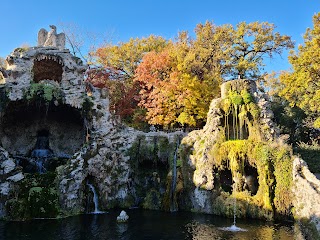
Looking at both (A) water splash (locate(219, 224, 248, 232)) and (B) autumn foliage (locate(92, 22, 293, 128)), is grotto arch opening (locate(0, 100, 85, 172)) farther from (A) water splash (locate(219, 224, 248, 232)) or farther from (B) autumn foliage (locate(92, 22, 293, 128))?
(A) water splash (locate(219, 224, 248, 232))

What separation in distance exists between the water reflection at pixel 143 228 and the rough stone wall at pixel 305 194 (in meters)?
0.97

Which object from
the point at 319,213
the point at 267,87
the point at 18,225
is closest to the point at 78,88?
the point at 18,225

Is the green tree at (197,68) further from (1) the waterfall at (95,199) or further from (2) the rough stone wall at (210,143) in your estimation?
(1) the waterfall at (95,199)

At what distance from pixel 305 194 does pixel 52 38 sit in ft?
73.4

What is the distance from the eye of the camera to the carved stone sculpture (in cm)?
2716

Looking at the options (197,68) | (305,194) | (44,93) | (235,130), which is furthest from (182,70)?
(305,194)

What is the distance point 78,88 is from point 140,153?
7.11 meters

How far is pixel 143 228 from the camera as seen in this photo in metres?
15.6

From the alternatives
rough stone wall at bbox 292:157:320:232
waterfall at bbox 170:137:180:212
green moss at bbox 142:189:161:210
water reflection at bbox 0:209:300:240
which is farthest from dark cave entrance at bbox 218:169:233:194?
rough stone wall at bbox 292:157:320:232

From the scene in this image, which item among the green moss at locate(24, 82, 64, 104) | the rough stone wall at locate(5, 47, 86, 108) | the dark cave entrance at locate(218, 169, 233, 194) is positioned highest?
the rough stone wall at locate(5, 47, 86, 108)

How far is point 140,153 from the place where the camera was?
23.9m

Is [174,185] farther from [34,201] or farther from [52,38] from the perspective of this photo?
[52,38]

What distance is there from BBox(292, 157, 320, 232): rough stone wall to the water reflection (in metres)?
0.97

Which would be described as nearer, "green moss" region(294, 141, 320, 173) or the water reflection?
the water reflection
